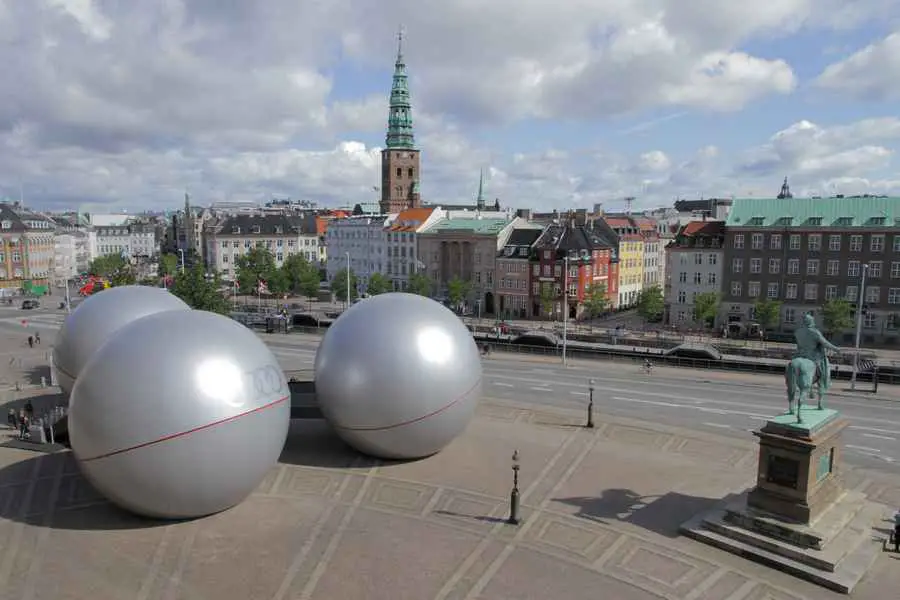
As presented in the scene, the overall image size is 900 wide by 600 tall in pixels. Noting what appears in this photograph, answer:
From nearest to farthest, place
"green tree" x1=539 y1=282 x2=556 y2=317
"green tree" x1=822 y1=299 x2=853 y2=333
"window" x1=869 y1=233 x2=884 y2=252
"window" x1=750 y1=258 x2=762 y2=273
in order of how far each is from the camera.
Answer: "green tree" x1=822 y1=299 x2=853 y2=333 → "window" x1=869 y1=233 x2=884 y2=252 → "window" x1=750 y1=258 x2=762 y2=273 → "green tree" x1=539 y1=282 x2=556 y2=317

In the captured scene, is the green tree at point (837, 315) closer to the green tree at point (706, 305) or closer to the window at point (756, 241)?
the window at point (756, 241)

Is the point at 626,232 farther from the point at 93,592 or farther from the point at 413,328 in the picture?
the point at 93,592

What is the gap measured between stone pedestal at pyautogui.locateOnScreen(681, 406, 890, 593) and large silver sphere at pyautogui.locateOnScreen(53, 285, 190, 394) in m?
Answer: 19.5

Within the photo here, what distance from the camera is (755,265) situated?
65.1m

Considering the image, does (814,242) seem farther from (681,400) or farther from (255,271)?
(255,271)

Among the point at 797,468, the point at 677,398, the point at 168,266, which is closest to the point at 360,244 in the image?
the point at 168,266

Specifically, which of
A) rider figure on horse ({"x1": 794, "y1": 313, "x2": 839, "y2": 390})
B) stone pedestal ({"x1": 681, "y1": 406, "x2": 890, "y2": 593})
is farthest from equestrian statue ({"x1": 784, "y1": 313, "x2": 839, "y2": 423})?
stone pedestal ({"x1": 681, "y1": 406, "x2": 890, "y2": 593})

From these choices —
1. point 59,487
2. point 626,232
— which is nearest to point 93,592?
point 59,487

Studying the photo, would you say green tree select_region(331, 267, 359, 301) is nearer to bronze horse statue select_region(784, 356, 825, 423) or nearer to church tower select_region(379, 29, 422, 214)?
church tower select_region(379, 29, 422, 214)

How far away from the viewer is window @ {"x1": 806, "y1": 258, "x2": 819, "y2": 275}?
204 ft

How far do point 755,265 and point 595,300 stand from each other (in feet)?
53.7

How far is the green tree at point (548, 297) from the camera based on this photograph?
246ft

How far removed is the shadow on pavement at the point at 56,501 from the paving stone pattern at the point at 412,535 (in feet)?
0.21

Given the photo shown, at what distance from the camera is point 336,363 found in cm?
2011
